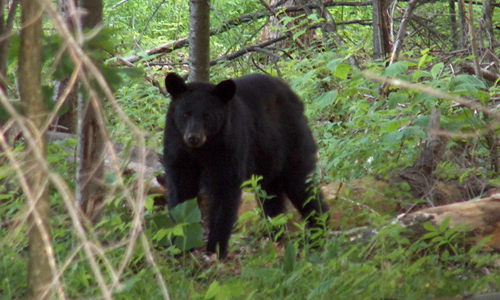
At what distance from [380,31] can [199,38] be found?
2814mm

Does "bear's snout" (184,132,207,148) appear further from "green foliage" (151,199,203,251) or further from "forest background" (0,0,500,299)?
"green foliage" (151,199,203,251)

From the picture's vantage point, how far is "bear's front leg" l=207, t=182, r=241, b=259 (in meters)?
4.47

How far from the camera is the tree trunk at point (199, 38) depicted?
546cm

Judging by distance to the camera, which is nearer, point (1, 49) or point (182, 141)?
point (1, 49)

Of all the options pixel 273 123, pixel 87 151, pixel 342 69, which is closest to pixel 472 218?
pixel 342 69

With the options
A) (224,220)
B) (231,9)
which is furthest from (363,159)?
(231,9)

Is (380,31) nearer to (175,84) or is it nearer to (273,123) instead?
(273,123)

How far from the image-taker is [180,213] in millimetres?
3795

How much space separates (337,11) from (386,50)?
2337 mm

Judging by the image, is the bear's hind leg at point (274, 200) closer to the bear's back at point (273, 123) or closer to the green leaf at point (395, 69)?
the bear's back at point (273, 123)

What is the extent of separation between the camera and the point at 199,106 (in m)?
4.64

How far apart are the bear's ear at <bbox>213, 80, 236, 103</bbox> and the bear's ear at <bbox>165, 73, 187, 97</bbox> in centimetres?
27

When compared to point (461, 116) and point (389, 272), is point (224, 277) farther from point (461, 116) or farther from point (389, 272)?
point (461, 116)

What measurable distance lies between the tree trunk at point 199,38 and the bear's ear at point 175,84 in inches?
37.8
